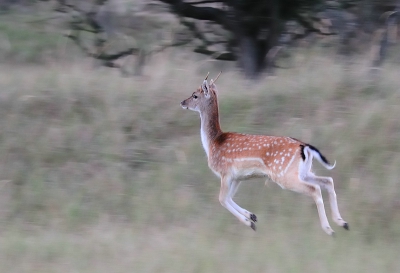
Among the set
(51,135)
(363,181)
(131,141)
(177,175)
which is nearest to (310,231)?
(363,181)

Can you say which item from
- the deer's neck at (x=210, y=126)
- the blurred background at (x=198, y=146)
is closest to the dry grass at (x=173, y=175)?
the blurred background at (x=198, y=146)

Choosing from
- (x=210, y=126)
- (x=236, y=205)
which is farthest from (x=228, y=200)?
(x=210, y=126)

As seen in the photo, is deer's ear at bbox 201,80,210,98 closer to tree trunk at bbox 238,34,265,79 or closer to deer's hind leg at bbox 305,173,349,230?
deer's hind leg at bbox 305,173,349,230

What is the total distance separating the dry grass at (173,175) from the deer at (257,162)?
0.87 feet

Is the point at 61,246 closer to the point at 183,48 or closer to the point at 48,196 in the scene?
the point at 48,196

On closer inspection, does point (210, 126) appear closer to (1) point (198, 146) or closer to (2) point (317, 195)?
(1) point (198, 146)

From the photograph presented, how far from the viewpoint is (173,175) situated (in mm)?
8320

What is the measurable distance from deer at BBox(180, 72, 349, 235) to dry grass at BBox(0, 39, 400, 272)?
265 mm

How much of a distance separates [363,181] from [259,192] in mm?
1090

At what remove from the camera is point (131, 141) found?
888 centimetres

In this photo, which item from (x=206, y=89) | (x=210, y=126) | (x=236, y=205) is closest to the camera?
(x=236, y=205)

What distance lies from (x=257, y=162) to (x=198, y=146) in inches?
65.7

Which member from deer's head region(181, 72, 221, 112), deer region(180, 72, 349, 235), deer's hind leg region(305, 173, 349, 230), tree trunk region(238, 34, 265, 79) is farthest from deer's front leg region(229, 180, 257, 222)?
tree trunk region(238, 34, 265, 79)

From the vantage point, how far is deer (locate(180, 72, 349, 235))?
272 inches
